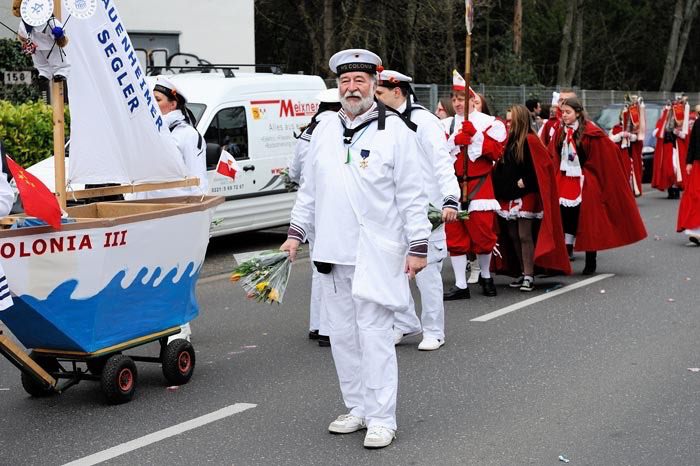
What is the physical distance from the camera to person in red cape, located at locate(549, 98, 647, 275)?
12156 millimetres

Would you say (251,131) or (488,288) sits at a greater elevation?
(251,131)

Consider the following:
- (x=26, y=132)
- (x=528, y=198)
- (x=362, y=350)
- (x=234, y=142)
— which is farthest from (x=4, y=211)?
(x=26, y=132)

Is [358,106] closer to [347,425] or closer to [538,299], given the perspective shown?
[347,425]

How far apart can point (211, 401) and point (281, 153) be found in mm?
7565

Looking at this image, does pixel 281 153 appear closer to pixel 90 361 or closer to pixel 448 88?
pixel 90 361

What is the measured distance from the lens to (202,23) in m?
22.8

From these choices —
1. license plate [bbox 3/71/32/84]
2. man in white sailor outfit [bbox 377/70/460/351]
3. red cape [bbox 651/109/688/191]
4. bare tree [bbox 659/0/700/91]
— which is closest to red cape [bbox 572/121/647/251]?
man in white sailor outfit [bbox 377/70/460/351]

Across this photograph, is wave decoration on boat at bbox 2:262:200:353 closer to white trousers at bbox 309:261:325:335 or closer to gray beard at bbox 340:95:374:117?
white trousers at bbox 309:261:325:335

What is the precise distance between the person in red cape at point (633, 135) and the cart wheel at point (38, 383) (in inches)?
576

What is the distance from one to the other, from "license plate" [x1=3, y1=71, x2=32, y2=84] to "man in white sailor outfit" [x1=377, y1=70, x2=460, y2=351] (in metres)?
10.8

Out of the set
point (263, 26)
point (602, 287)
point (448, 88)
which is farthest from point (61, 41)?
point (263, 26)

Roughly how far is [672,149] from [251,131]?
10184 mm

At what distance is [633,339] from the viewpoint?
8.63m

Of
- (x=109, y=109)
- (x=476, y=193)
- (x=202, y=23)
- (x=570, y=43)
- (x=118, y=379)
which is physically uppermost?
(x=570, y=43)
